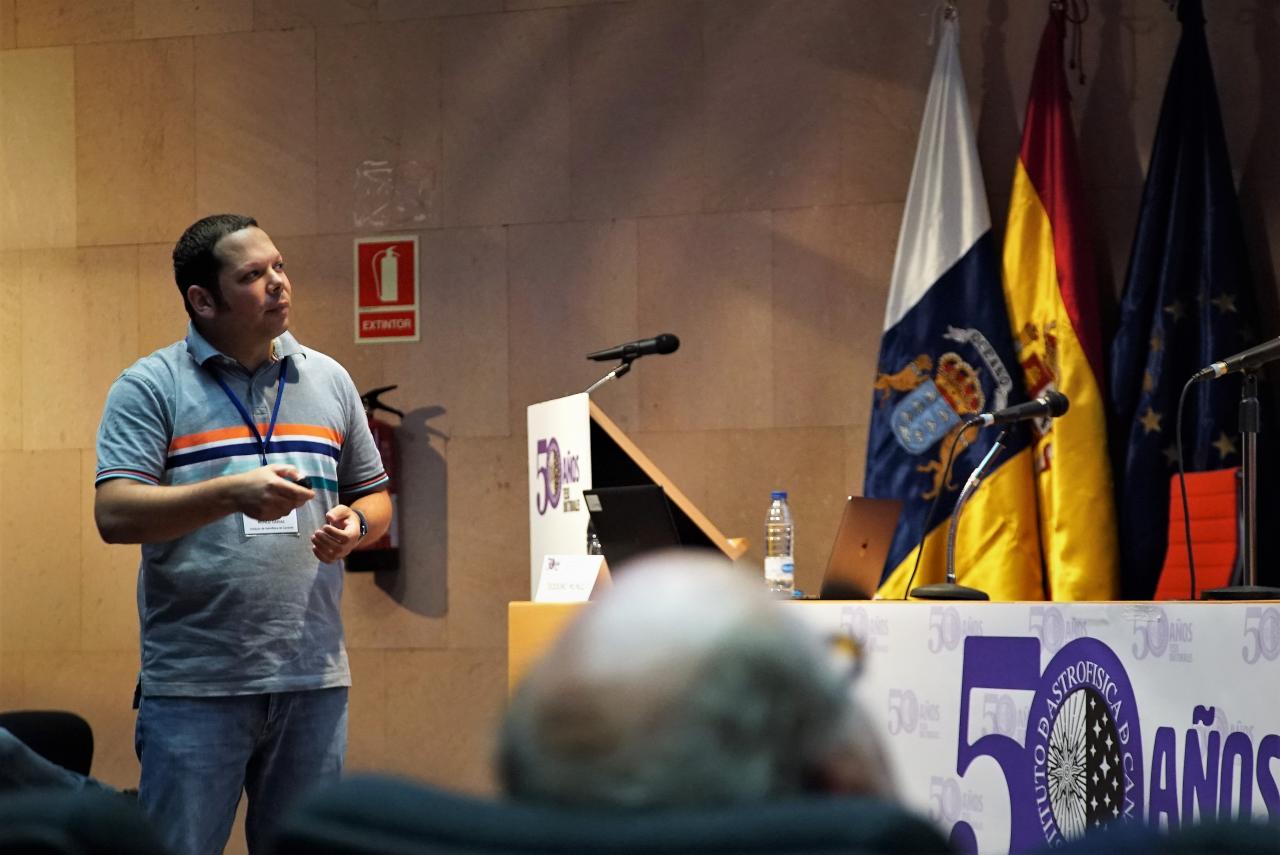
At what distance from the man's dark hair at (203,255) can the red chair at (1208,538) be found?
9.81 ft

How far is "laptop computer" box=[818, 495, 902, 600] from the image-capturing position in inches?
146

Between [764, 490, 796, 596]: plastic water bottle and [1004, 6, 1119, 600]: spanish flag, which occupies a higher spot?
[1004, 6, 1119, 600]: spanish flag

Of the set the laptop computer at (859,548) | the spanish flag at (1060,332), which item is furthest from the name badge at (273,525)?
the spanish flag at (1060,332)

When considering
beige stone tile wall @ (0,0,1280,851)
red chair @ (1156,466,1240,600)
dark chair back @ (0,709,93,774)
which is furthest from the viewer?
beige stone tile wall @ (0,0,1280,851)

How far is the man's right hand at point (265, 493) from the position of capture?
2699 millimetres

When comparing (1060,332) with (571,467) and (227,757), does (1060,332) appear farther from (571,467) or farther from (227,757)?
(227,757)

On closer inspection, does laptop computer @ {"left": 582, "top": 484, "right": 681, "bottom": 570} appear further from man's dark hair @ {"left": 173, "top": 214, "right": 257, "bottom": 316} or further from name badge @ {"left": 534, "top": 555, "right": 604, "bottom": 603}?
man's dark hair @ {"left": 173, "top": 214, "right": 257, "bottom": 316}

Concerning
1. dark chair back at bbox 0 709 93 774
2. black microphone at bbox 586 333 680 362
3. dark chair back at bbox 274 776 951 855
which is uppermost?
black microphone at bbox 586 333 680 362

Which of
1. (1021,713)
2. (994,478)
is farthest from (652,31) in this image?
(1021,713)

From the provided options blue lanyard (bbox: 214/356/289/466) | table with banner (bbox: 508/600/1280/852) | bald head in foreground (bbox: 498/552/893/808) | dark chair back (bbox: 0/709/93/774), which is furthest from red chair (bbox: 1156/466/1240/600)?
bald head in foreground (bbox: 498/552/893/808)

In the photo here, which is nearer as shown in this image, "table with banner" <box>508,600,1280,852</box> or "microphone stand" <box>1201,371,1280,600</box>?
"table with banner" <box>508,600,1280,852</box>

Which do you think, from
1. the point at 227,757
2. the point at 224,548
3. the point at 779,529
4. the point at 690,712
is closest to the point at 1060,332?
the point at 779,529

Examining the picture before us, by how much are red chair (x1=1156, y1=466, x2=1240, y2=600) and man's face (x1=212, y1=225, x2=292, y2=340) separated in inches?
113

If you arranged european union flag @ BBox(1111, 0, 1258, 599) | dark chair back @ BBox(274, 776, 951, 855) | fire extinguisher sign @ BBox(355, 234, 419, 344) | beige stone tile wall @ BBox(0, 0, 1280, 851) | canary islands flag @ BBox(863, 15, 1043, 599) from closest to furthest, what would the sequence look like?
dark chair back @ BBox(274, 776, 951, 855) → european union flag @ BBox(1111, 0, 1258, 599) → canary islands flag @ BBox(863, 15, 1043, 599) → beige stone tile wall @ BBox(0, 0, 1280, 851) → fire extinguisher sign @ BBox(355, 234, 419, 344)
